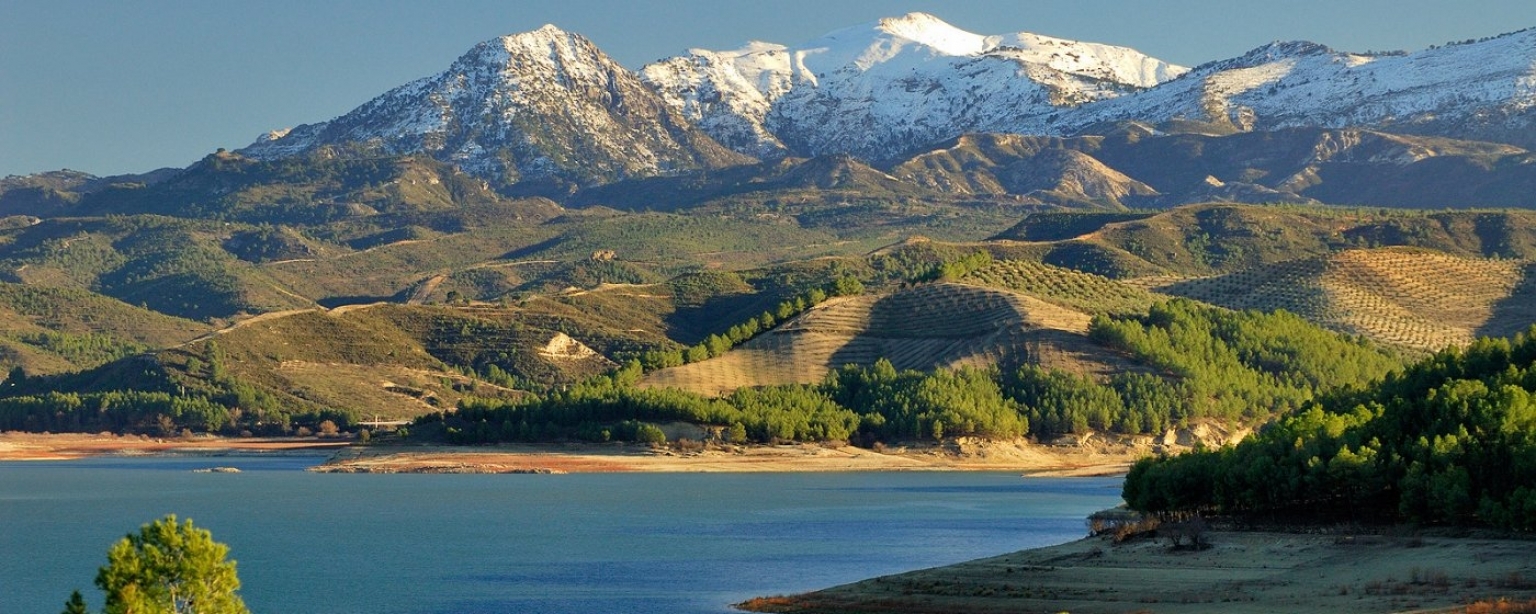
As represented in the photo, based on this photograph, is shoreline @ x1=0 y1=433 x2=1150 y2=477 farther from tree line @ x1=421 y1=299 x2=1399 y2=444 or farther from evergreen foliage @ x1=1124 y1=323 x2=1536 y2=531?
evergreen foliage @ x1=1124 y1=323 x2=1536 y2=531

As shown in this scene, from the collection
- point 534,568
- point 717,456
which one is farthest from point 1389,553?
point 717,456

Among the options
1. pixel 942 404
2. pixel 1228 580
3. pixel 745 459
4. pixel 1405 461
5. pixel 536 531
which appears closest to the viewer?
pixel 1228 580

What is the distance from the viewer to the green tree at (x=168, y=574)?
184ft

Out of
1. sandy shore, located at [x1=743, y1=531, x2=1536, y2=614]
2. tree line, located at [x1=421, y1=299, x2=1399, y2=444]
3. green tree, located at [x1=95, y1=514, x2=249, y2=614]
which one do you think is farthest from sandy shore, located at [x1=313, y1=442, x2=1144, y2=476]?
green tree, located at [x1=95, y1=514, x2=249, y2=614]

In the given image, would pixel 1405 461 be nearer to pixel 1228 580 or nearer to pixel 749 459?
pixel 1228 580

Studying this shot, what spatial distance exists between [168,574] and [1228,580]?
113ft

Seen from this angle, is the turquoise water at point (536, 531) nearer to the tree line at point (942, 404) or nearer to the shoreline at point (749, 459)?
the shoreline at point (749, 459)

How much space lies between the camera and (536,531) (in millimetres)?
115312

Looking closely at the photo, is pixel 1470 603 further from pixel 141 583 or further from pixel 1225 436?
pixel 1225 436

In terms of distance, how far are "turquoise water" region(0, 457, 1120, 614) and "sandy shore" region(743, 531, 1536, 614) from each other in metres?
6.36

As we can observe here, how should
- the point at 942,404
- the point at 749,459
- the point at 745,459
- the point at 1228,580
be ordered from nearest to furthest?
1. the point at 1228,580
2. the point at 749,459
3. the point at 745,459
4. the point at 942,404

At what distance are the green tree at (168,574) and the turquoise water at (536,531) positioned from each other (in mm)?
23335

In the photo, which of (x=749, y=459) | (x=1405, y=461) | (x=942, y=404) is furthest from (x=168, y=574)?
(x=942, y=404)

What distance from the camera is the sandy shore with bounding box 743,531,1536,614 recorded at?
228 feet
